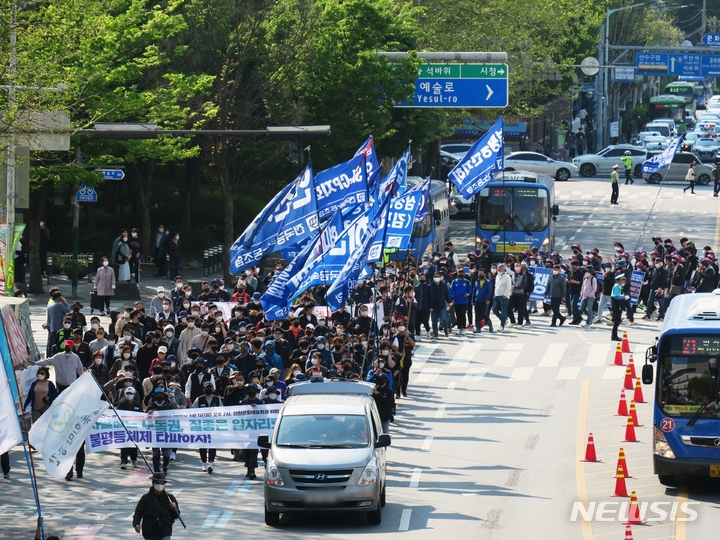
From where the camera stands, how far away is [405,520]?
1714 cm

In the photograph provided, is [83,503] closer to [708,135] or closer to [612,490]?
[612,490]

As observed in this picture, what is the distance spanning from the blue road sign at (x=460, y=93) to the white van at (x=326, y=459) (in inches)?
1037

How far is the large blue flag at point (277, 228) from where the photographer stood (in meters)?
26.2

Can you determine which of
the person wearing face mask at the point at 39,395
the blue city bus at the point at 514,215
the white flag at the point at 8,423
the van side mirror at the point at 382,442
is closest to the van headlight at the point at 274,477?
the van side mirror at the point at 382,442

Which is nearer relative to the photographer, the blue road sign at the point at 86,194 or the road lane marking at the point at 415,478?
the road lane marking at the point at 415,478

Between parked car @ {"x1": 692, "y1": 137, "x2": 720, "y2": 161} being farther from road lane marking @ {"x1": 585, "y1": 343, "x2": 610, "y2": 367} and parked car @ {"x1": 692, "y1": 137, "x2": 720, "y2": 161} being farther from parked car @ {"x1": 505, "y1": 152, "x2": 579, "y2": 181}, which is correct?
road lane marking @ {"x1": 585, "y1": 343, "x2": 610, "y2": 367}

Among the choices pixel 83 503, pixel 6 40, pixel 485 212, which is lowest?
pixel 83 503

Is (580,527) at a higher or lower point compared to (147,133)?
lower

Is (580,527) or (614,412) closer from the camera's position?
(580,527)

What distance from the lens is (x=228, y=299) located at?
30.2 metres

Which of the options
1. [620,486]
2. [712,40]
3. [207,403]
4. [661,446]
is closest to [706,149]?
[712,40]

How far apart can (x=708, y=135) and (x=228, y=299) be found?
6865 centimetres

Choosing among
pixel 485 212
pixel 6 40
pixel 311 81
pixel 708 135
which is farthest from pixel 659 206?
pixel 6 40

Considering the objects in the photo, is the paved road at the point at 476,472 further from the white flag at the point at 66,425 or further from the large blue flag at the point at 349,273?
the large blue flag at the point at 349,273
